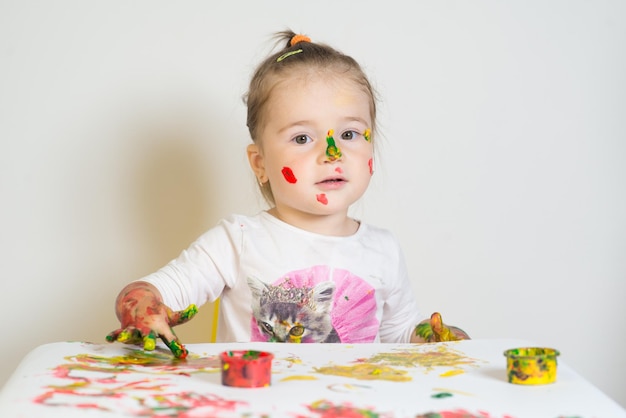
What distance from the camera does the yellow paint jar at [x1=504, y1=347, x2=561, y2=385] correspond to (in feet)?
3.39

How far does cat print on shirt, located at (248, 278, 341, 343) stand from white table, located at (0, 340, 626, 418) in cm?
33

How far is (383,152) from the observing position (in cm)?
208

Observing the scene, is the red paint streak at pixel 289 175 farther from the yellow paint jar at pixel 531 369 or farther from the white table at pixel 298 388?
the yellow paint jar at pixel 531 369

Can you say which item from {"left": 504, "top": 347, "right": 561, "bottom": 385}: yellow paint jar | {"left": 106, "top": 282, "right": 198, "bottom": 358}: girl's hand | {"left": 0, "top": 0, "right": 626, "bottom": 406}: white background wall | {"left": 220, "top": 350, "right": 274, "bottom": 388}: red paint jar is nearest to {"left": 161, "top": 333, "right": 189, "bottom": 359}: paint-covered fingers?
{"left": 106, "top": 282, "right": 198, "bottom": 358}: girl's hand

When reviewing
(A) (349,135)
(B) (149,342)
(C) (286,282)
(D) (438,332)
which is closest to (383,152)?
(A) (349,135)

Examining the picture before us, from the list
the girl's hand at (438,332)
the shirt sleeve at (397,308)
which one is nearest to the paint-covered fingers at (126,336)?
the girl's hand at (438,332)

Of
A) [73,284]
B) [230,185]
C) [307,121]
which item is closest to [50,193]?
[73,284]

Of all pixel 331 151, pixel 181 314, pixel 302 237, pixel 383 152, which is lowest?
pixel 181 314

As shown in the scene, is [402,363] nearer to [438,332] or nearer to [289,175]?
[438,332]

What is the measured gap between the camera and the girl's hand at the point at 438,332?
55.4 inches

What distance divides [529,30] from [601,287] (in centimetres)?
62

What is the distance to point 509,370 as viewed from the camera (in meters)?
1.05

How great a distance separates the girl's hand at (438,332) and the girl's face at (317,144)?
249 millimetres

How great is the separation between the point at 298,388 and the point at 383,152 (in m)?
1.15
